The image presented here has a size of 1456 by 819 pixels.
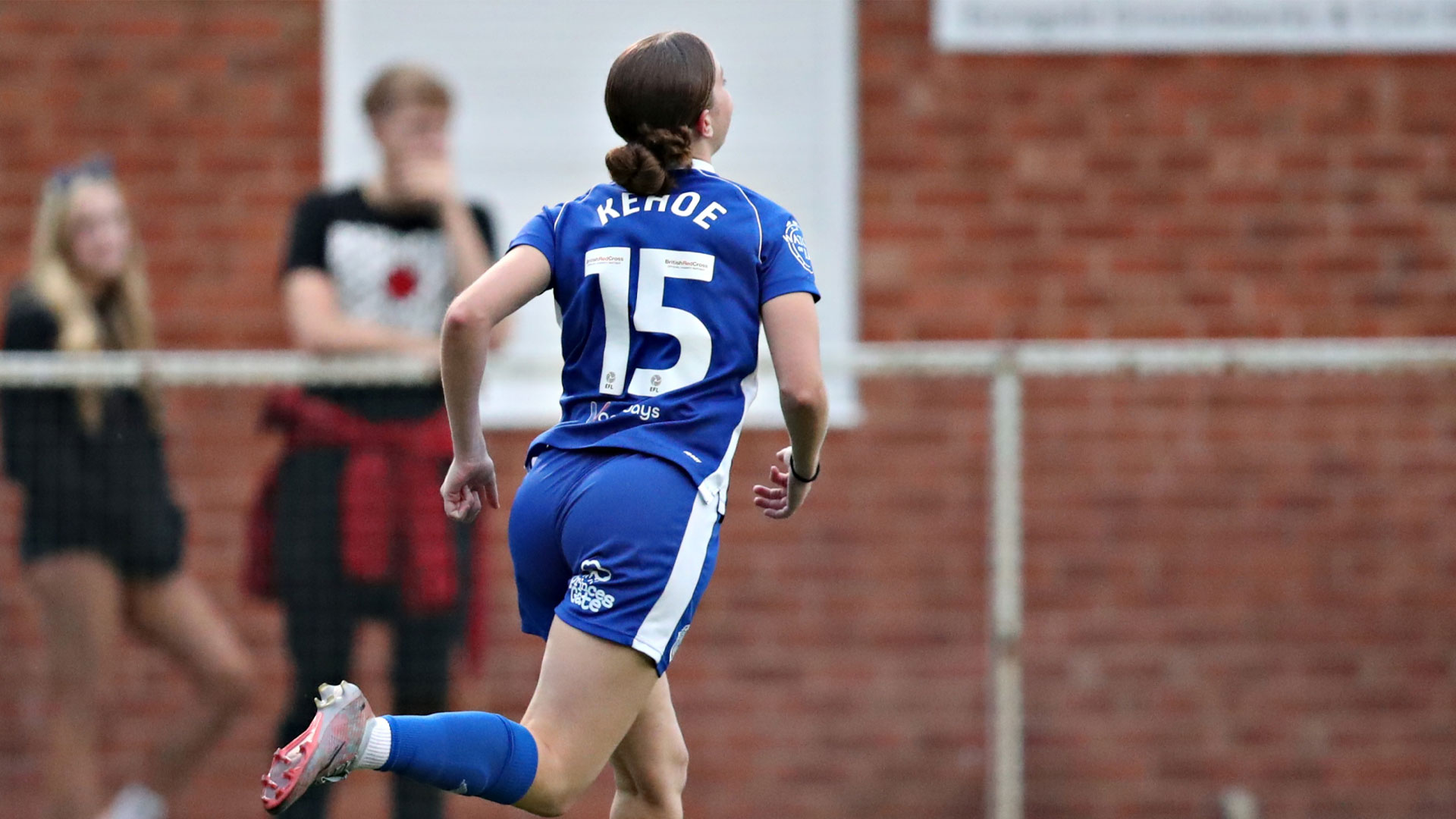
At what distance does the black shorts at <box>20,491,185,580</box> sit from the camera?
4871 mm

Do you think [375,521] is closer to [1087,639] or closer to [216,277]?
[216,277]

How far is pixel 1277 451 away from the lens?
19.2 feet

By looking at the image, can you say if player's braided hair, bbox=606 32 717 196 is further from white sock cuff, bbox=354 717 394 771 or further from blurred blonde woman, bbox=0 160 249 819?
blurred blonde woman, bbox=0 160 249 819

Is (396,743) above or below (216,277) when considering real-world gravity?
below

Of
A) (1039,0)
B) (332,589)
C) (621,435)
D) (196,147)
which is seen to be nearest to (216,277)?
(196,147)

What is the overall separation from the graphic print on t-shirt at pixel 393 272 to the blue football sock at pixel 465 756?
7.38ft

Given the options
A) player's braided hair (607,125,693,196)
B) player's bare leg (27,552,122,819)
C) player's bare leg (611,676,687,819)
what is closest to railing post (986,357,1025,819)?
player's bare leg (611,676,687,819)

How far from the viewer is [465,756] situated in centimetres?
278

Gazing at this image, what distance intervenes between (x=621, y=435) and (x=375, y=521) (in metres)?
2.03

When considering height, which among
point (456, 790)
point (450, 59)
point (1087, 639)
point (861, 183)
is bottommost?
point (1087, 639)

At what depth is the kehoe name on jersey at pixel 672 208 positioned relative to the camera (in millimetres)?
2861

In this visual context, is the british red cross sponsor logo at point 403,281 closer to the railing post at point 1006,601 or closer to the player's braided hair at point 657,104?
the railing post at point 1006,601

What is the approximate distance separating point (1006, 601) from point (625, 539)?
7.37 ft

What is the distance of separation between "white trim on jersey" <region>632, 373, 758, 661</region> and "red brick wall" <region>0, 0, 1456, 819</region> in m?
2.54
